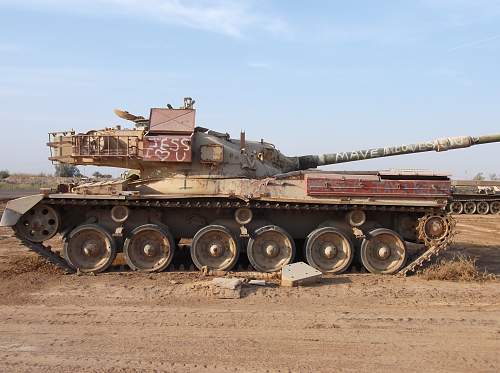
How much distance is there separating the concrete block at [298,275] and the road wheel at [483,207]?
2622 cm

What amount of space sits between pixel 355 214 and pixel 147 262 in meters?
4.91

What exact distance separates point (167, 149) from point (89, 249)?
2.87 m

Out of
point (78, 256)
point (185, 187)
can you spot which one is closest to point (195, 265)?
point (185, 187)

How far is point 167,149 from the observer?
1096 cm

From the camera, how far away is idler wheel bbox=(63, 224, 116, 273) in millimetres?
10844

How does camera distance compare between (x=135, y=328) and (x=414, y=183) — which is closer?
(x=135, y=328)

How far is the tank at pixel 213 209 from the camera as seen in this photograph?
34.7 feet

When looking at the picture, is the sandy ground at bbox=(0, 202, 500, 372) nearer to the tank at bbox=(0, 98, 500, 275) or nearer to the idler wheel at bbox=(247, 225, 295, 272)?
the tank at bbox=(0, 98, 500, 275)

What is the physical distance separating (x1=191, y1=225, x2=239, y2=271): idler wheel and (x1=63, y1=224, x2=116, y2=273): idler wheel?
1.91m

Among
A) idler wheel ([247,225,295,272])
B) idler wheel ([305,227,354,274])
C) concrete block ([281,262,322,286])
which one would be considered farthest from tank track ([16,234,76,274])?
idler wheel ([305,227,354,274])

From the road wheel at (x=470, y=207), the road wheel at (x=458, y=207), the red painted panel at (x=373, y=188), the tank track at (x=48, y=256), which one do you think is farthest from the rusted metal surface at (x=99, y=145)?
the road wheel at (x=470, y=207)

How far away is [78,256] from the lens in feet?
36.1

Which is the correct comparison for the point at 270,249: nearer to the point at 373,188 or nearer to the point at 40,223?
the point at 373,188

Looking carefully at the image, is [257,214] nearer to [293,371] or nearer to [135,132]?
[135,132]
